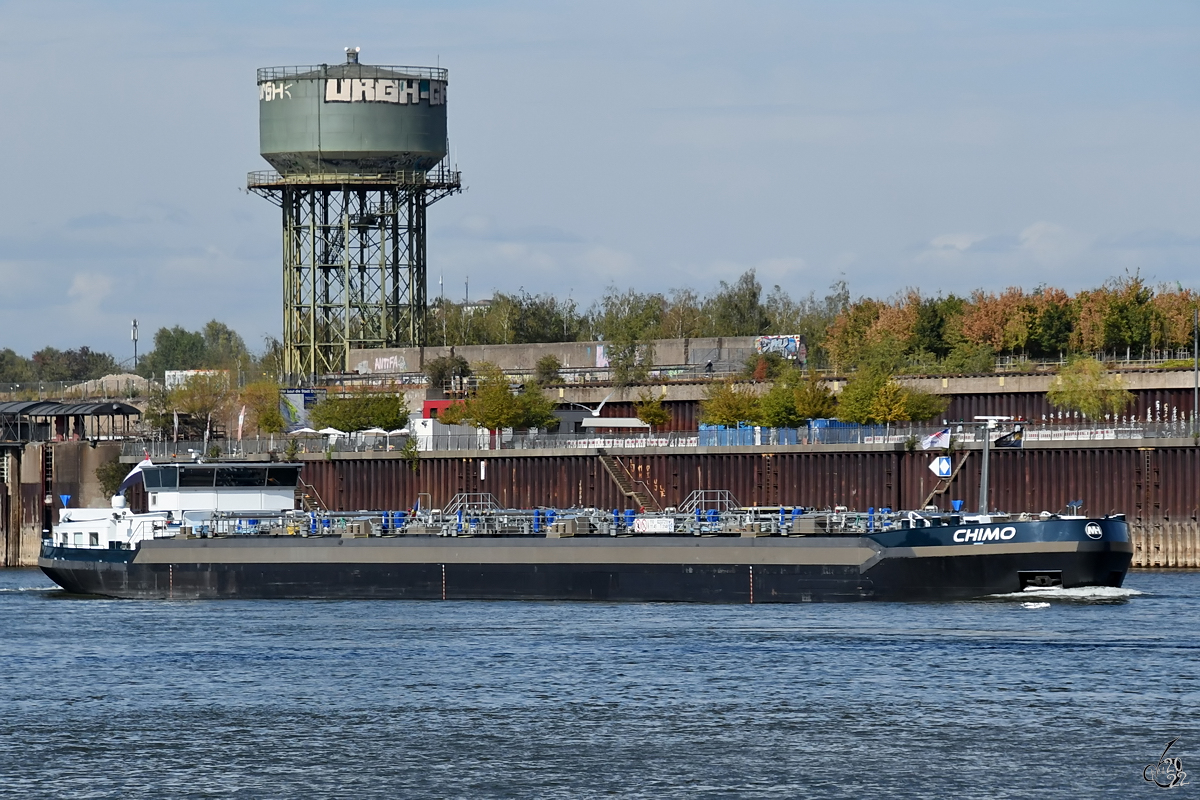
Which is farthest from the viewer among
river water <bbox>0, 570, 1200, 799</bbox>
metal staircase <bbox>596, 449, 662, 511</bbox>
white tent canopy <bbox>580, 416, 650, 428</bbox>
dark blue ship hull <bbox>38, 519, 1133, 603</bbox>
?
white tent canopy <bbox>580, 416, 650, 428</bbox>

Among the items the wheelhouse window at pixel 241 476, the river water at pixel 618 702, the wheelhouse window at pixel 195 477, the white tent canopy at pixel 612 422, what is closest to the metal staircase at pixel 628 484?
the white tent canopy at pixel 612 422

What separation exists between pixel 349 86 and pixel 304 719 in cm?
11010

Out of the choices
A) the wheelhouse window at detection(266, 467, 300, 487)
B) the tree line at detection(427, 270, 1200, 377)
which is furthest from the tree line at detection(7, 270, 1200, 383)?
the wheelhouse window at detection(266, 467, 300, 487)

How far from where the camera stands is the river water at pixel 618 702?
4362 centimetres

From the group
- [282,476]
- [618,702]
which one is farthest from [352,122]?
[618,702]

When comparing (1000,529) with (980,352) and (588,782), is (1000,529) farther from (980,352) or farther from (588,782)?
(980,352)

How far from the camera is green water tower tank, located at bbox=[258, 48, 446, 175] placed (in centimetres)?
15538

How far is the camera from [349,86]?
15600 centimetres

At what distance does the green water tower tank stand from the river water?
A: 3334 inches

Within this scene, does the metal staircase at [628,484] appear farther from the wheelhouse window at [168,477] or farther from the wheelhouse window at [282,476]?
the wheelhouse window at [168,477]

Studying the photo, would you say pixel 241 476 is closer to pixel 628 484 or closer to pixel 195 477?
pixel 195 477

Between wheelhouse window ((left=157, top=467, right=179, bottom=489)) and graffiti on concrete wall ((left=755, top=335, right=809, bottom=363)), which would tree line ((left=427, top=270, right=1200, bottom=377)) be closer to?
graffiti on concrete wall ((left=755, top=335, right=809, bottom=363))

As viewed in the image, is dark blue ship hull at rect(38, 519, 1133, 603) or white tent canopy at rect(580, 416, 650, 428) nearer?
dark blue ship hull at rect(38, 519, 1133, 603)

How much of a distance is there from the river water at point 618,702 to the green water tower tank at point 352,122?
3334 inches
